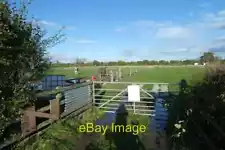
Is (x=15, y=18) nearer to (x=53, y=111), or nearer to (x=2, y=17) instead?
(x=2, y=17)

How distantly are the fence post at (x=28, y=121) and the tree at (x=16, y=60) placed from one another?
16 centimetres

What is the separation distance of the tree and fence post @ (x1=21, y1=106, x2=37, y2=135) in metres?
0.16

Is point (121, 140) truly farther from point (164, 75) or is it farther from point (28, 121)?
point (164, 75)

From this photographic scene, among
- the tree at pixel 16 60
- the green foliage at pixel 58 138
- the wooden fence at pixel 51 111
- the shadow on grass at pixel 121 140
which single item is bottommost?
the shadow on grass at pixel 121 140

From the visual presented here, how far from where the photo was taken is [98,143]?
6.62 m

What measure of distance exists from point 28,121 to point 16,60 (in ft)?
4.84

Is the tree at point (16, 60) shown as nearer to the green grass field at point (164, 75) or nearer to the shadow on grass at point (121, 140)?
the shadow on grass at point (121, 140)

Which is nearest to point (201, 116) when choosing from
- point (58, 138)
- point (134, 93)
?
point (58, 138)

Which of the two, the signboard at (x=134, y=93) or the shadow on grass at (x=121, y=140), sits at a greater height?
the signboard at (x=134, y=93)

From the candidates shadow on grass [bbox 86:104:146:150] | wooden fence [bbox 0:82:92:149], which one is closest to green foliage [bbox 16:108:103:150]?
wooden fence [bbox 0:82:92:149]

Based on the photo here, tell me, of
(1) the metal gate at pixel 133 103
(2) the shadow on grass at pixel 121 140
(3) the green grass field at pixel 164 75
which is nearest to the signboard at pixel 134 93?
(1) the metal gate at pixel 133 103

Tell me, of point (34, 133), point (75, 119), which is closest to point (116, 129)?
point (75, 119)

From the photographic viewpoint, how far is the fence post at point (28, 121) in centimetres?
549

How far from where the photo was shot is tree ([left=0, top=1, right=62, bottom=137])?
449 centimetres
